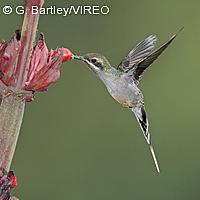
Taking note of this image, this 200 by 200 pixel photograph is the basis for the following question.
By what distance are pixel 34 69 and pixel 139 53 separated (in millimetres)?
654

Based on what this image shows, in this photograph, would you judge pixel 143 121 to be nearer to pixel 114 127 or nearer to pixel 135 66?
pixel 135 66

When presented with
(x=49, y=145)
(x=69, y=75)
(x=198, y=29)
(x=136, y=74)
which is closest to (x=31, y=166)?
(x=49, y=145)

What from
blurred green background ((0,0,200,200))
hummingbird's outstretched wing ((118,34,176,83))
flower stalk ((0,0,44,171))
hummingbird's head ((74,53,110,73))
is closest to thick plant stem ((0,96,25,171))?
flower stalk ((0,0,44,171))

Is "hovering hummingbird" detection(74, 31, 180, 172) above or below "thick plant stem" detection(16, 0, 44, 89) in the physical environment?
above

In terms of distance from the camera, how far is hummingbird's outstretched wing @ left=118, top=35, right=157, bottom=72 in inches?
68.2

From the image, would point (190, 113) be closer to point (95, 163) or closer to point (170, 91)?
point (170, 91)

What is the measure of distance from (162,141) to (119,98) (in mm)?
2201

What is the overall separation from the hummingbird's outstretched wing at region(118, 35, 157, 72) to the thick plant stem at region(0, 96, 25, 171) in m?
0.64

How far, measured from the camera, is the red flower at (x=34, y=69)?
1.13 m

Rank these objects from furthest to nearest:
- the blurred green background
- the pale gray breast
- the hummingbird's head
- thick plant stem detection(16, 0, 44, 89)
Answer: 1. the blurred green background
2. the pale gray breast
3. the hummingbird's head
4. thick plant stem detection(16, 0, 44, 89)

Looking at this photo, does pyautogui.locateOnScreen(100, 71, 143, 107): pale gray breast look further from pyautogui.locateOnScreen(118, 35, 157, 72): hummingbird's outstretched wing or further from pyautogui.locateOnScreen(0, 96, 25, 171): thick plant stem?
pyautogui.locateOnScreen(0, 96, 25, 171): thick plant stem

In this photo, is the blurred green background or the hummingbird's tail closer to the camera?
the hummingbird's tail

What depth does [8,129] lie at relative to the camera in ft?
3.76

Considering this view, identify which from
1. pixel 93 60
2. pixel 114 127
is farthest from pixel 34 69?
pixel 114 127
